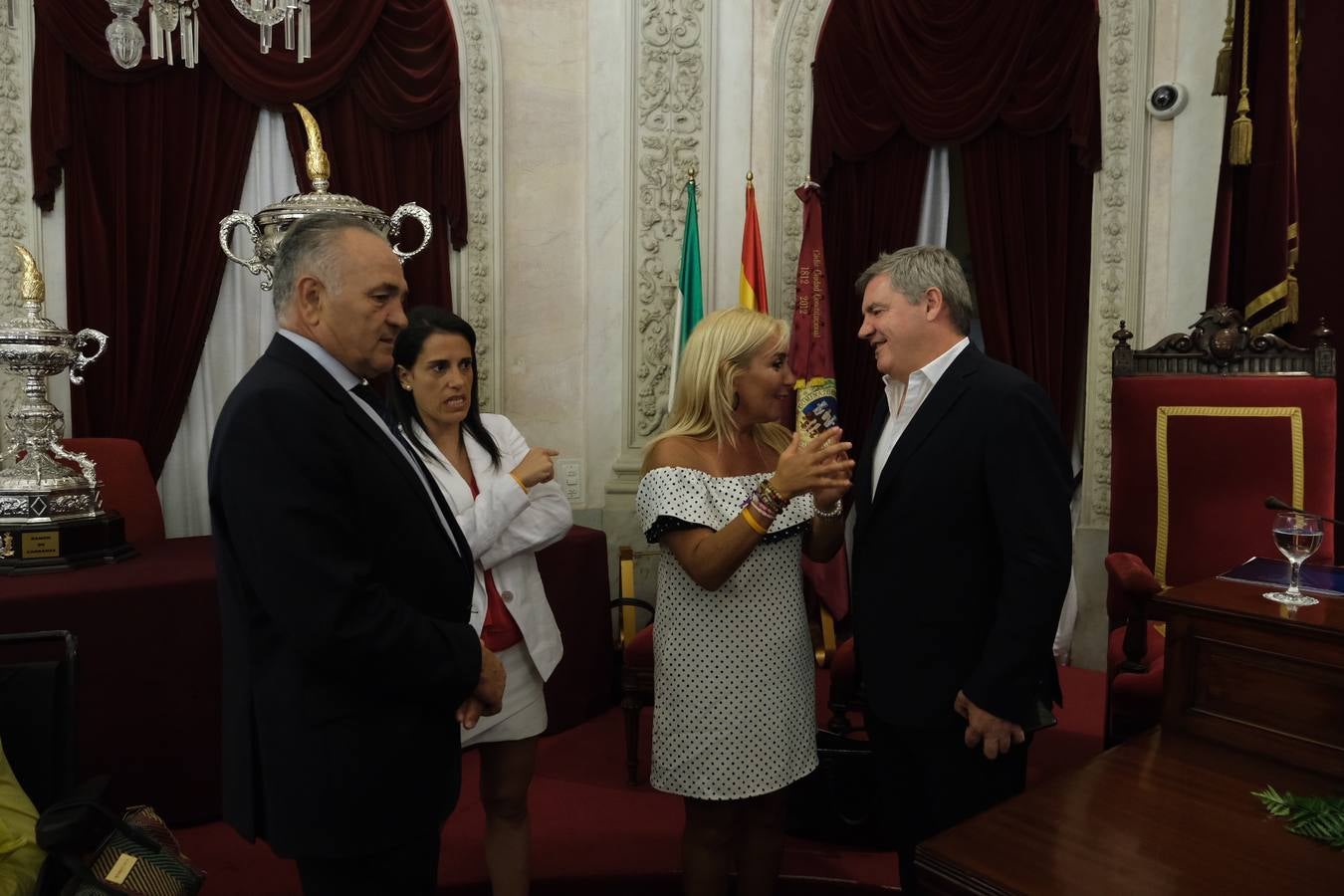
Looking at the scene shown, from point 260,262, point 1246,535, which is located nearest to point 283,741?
point 260,262

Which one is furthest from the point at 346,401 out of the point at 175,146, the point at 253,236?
the point at 175,146

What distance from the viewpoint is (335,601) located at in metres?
1.22

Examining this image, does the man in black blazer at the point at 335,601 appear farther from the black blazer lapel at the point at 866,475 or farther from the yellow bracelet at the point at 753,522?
the black blazer lapel at the point at 866,475

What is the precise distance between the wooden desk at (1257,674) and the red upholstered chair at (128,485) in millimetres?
2985

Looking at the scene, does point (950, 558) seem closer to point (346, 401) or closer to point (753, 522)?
point (753, 522)

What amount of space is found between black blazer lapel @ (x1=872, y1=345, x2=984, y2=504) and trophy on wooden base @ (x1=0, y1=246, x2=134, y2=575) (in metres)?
2.22

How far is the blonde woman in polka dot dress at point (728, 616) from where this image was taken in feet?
5.91

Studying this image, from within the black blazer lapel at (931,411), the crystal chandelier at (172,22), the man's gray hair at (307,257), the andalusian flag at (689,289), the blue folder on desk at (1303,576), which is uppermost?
the crystal chandelier at (172,22)

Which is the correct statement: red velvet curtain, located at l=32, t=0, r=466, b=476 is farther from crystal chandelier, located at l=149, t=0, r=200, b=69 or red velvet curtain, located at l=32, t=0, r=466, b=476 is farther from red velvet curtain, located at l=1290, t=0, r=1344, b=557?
red velvet curtain, located at l=1290, t=0, r=1344, b=557

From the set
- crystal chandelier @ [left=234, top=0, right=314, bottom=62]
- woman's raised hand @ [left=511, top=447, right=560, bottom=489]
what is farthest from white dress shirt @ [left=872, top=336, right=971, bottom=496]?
crystal chandelier @ [left=234, top=0, right=314, bottom=62]

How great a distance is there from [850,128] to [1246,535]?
93.2 inches

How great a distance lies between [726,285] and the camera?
4.29 m

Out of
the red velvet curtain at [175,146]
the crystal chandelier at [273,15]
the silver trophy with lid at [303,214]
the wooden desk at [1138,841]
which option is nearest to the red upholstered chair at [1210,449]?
the wooden desk at [1138,841]

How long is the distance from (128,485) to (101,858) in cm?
191
